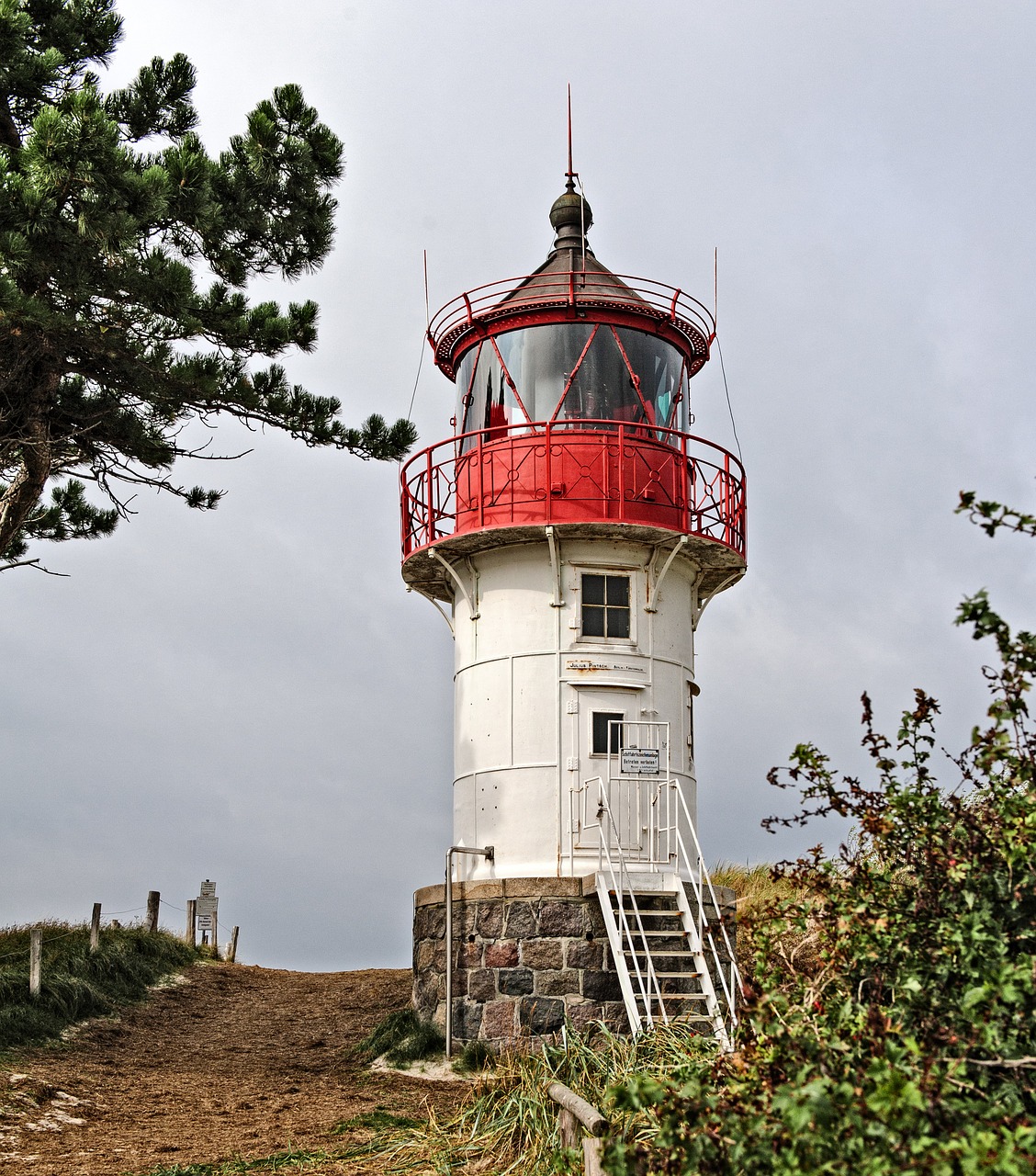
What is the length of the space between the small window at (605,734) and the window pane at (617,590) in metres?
1.21

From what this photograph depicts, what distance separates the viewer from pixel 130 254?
42.8ft

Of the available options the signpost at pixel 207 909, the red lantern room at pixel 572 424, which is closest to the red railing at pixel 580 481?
the red lantern room at pixel 572 424

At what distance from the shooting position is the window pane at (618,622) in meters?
15.0

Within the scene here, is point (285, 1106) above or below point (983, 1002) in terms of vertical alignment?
below

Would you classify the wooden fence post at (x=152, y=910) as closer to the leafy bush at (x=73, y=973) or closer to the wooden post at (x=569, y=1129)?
the leafy bush at (x=73, y=973)

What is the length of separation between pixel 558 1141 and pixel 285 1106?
480 centimetres

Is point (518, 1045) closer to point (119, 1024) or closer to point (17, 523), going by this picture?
point (119, 1024)

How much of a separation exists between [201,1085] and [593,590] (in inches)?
252

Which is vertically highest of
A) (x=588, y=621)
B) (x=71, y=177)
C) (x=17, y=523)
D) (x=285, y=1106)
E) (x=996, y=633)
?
(x=71, y=177)

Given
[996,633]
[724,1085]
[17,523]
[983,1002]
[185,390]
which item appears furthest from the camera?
[17,523]

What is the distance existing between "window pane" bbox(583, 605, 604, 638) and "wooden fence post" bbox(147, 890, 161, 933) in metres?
12.2

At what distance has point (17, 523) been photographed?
51.0 ft

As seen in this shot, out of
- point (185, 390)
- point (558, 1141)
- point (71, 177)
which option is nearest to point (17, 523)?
point (185, 390)

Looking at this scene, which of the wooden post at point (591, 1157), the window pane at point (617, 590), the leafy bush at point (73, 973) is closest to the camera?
the wooden post at point (591, 1157)
